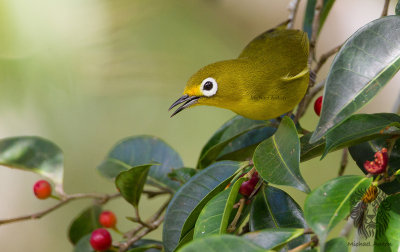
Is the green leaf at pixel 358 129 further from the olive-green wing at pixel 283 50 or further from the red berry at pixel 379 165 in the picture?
the olive-green wing at pixel 283 50

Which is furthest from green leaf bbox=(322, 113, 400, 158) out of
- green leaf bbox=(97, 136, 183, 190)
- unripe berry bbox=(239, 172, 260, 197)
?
green leaf bbox=(97, 136, 183, 190)

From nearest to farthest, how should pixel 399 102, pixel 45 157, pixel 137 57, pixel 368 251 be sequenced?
pixel 45 157
pixel 399 102
pixel 368 251
pixel 137 57

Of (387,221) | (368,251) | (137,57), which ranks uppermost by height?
(137,57)

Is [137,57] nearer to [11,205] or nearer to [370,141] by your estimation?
[11,205]

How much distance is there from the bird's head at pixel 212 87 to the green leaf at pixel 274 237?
1.02 metres

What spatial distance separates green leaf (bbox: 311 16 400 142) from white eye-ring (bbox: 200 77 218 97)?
952mm

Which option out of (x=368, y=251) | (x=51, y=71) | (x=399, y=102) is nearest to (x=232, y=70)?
(x=399, y=102)

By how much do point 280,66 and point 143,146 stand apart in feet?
2.26

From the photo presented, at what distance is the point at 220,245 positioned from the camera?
897 millimetres

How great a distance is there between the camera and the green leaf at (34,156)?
1915 millimetres

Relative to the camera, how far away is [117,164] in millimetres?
2088

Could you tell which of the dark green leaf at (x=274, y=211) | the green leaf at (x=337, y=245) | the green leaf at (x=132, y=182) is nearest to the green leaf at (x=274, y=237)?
the green leaf at (x=337, y=245)

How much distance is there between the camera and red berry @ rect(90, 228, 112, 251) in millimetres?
1745

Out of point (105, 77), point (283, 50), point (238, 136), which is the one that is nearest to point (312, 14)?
point (283, 50)
